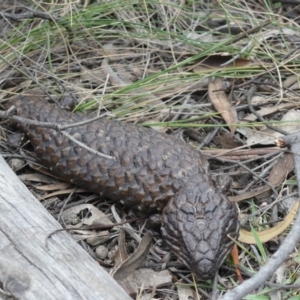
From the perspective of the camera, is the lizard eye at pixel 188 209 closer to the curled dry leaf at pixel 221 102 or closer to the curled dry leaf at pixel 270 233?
the curled dry leaf at pixel 270 233

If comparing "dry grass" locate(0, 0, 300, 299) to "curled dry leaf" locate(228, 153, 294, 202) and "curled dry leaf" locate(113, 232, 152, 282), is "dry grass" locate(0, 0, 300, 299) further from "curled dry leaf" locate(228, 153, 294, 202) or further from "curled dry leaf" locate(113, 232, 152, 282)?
"curled dry leaf" locate(113, 232, 152, 282)

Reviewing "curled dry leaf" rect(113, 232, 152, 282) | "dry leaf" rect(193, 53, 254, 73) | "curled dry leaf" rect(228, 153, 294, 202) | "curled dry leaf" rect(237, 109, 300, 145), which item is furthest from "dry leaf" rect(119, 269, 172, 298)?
"dry leaf" rect(193, 53, 254, 73)

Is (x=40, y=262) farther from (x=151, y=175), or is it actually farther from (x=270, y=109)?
(x=270, y=109)

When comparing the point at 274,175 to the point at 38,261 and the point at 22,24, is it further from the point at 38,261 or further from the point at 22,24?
the point at 22,24

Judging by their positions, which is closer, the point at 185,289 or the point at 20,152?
the point at 185,289

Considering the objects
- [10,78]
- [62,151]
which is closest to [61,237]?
[62,151]

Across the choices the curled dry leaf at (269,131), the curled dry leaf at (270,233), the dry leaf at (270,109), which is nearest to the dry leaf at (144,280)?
the curled dry leaf at (270,233)
